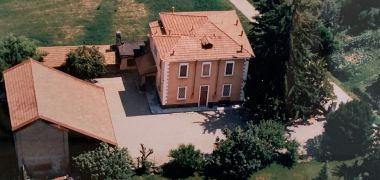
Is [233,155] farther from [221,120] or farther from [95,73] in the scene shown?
[95,73]

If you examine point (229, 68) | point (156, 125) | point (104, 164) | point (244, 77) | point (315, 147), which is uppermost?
point (229, 68)

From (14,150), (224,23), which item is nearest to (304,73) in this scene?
(224,23)

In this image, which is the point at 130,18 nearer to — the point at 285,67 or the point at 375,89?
the point at 285,67

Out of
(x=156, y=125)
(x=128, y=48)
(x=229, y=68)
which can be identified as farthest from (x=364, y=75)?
(x=128, y=48)

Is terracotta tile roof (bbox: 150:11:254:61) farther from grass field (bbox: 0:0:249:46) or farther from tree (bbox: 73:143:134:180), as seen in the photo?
tree (bbox: 73:143:134:180)

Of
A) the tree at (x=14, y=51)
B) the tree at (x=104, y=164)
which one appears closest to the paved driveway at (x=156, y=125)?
the tree at (x=104, y=164)

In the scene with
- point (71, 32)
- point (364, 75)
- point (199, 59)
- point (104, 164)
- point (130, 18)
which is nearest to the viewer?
point (104, 164)

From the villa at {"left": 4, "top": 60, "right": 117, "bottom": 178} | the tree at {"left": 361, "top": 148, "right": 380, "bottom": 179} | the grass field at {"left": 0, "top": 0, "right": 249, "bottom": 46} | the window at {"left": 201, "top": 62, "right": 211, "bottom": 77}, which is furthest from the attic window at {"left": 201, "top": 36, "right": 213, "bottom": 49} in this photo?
the tree at {"left": 361, "top": 148, "right": 380, "bottom": 179}
